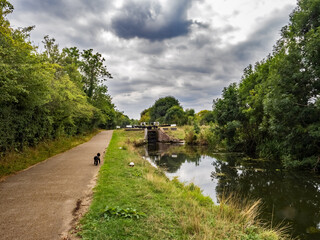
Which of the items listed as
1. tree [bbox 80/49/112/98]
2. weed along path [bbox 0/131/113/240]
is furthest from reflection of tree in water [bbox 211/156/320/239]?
tree [bbox 80/49/112/98]

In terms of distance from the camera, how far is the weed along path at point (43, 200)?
3.59 meters

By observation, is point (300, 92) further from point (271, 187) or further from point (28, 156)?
point (28, 156)

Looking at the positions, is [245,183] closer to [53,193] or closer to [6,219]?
[53,193]

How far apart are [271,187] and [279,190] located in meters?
0.45

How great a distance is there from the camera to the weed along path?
11.8 feet

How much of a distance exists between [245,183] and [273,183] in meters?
1.45

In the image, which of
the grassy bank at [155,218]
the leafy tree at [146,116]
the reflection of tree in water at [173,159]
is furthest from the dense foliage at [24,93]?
the leafy tree at [146,116]

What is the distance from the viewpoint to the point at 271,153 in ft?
50.7

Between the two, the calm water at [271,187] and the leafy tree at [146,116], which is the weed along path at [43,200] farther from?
the leafy tree at [146,116]

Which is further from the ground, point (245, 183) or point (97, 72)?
point (97, 72)

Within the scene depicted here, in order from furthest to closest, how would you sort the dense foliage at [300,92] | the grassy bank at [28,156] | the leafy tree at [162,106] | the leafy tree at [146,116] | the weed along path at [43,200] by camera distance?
the leafy tree at [146,116] < the leafy tree at [162,106] < the dense foliage at [300,92] < the grassy bank at [28,156] < the weed along path at [43,200]

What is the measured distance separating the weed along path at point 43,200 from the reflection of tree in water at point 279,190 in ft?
19.5

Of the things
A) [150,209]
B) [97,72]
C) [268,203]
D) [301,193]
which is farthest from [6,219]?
[97,72]

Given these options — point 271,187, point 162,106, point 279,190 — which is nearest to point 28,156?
point 271,187
